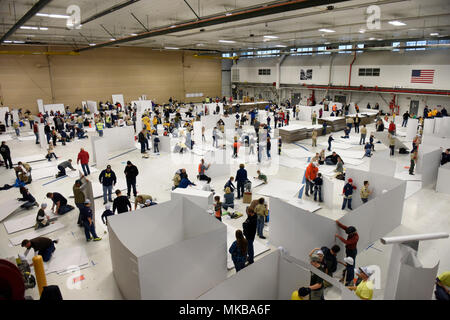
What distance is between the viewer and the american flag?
24.6 meters

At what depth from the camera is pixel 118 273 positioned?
6.20m

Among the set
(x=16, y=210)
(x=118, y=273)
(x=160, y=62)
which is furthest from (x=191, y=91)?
(x=118, y=273)

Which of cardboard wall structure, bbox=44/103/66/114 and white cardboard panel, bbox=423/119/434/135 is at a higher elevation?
cardboard wall structure, bbox=44/103/66/114

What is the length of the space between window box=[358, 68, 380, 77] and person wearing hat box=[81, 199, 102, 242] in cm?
2828

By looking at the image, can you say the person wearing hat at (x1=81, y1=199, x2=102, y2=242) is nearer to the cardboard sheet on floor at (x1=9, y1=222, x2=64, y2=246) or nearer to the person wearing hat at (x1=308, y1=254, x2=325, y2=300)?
the cardboard sheet on floor at (x1=9, y1=222, x2=64, y2=246)

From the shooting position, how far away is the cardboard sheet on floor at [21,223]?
8.81 m

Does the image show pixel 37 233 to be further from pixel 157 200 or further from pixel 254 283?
pixel 254 283

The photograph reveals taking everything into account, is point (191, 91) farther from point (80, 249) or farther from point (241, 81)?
point (80, 249)

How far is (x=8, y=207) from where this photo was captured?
9906 millimetres

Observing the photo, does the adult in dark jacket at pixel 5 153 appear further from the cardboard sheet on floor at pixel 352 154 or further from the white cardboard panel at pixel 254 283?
the cardboard sheet on floor at pixel 352 154

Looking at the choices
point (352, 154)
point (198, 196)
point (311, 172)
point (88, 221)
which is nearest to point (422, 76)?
point (352, 154)

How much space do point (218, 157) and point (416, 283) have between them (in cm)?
871

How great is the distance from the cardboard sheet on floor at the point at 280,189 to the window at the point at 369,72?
70.9 ft

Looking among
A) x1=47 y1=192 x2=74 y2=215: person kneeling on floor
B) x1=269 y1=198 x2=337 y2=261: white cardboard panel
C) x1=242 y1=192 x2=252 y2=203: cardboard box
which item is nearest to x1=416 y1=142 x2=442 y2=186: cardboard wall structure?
x1=242 y1=192 x2=252 y2=203: cardboard box
